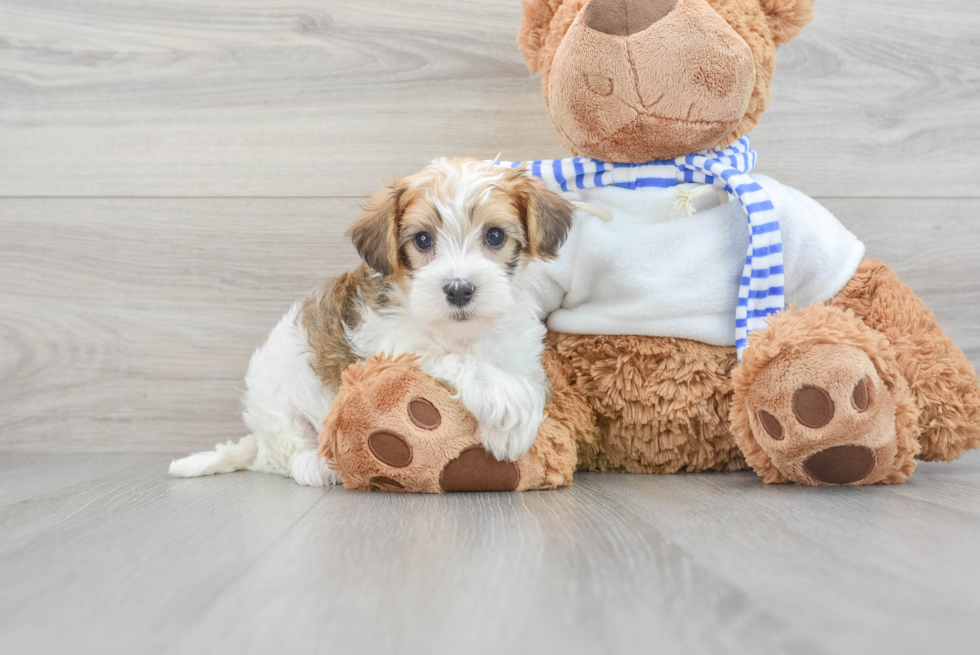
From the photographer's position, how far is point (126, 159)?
206 cm

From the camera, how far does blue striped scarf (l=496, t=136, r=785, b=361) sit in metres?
1.44

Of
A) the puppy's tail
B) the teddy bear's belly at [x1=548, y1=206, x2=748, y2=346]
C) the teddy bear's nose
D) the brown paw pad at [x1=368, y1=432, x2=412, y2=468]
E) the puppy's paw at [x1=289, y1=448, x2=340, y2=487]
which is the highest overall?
the teddy bear's nose

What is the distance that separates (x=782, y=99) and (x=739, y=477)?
1077 millimetres

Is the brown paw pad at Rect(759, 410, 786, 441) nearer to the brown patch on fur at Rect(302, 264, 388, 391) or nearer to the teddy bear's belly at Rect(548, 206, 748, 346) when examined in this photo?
the teddy bear's belly at Rect(548, 206, 748, 346)

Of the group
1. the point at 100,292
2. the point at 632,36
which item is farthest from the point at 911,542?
the point at 100,292

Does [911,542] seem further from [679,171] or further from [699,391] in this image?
[679,171]

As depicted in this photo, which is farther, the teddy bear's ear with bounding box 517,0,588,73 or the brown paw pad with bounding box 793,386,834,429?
the teddy bear's ear with bounding box 517,0,588,73

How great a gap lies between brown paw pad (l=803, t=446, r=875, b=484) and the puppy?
499 millimetres

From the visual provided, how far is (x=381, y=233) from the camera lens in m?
1.40

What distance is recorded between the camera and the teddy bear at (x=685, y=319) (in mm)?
1314

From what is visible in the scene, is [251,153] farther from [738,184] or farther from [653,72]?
[738,184]

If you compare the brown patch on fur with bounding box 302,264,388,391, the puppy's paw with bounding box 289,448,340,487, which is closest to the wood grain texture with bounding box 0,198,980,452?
the brown patch on fur with bounding box 302,264,388,391

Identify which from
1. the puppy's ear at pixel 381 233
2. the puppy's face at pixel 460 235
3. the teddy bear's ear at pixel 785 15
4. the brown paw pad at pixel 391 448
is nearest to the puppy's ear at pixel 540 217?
the puppy's face at pixel 460 235

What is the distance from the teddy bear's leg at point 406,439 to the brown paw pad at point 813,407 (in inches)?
18.7
